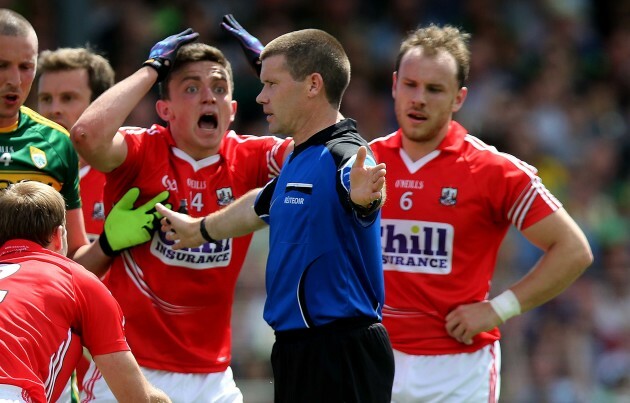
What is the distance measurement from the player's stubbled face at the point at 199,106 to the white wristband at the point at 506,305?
71.2 inches

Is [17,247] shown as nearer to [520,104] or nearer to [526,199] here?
[526,199]

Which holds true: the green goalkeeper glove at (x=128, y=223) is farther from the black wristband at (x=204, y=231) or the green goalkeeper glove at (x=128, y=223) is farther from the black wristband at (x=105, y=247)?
the black wristband at (x=204, y=231)

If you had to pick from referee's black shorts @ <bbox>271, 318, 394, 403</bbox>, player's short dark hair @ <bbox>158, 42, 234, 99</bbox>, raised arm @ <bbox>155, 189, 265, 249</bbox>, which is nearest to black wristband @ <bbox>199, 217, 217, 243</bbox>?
raised arm @ <bbox>155, 189, 265, 249</bbox>

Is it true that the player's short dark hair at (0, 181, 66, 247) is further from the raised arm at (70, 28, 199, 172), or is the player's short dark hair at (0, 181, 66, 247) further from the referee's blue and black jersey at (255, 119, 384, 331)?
the referee's blue and black jersey at (255, 119, 384, 331)

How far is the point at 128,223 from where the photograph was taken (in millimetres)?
6098

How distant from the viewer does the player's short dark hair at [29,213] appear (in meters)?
4.99

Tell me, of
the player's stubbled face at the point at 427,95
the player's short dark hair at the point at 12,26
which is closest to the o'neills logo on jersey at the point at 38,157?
the player's short dark hair at the point at 12,26

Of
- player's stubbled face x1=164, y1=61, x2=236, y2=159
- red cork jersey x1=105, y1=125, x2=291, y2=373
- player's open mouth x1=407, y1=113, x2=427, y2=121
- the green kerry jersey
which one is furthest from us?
player's open mouth x1=407, y1=113, x2=427, y2=121

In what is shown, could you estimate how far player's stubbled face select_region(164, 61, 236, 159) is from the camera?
6293 mm

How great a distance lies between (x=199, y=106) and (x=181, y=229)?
2.83 feet

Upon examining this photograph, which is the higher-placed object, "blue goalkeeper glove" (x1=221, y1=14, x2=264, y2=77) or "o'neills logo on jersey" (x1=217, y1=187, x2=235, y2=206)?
"blue goalkeeper glove" (x1=221, y1=14, x2=264, y2=77)

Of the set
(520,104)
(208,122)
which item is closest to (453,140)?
(208,122)

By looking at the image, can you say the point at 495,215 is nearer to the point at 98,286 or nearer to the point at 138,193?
the point at 138,193

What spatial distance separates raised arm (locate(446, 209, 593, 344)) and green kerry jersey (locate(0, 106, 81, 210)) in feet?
7.26
